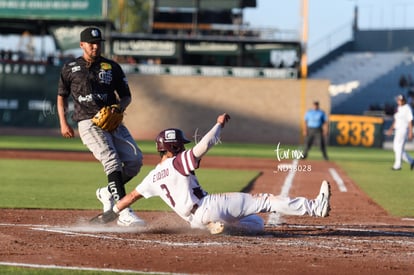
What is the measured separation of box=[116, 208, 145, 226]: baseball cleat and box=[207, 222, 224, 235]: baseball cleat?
104 centimetres

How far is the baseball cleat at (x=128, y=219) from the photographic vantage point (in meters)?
10.1

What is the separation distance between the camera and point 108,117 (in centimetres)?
1000

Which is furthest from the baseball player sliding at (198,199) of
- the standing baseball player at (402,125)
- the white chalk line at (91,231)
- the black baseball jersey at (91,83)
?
the standing baseball player at (402,125)

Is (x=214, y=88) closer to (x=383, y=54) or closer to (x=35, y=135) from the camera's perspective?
(x=35, y=135)

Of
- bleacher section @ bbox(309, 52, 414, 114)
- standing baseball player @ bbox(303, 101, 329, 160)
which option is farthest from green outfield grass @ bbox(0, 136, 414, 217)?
bleacher section @ bbox(309, 52, 414, 114)

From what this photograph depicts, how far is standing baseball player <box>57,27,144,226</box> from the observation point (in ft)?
33.0

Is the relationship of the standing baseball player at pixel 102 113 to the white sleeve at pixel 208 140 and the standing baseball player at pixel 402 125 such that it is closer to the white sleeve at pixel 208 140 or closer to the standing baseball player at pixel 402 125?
the white sleeve at pixel 208 140

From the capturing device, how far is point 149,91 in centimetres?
4575

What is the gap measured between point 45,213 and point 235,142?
33817mm

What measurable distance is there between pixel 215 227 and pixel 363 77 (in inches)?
1865

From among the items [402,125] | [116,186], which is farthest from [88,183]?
[402,125]

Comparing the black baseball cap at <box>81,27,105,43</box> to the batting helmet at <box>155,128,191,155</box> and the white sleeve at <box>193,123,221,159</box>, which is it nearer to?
the batting helmet at <box>155,128,191,155</box>

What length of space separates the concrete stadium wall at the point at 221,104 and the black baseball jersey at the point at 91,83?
3489cm

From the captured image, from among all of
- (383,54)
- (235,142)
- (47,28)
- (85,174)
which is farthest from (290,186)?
(383,54)
